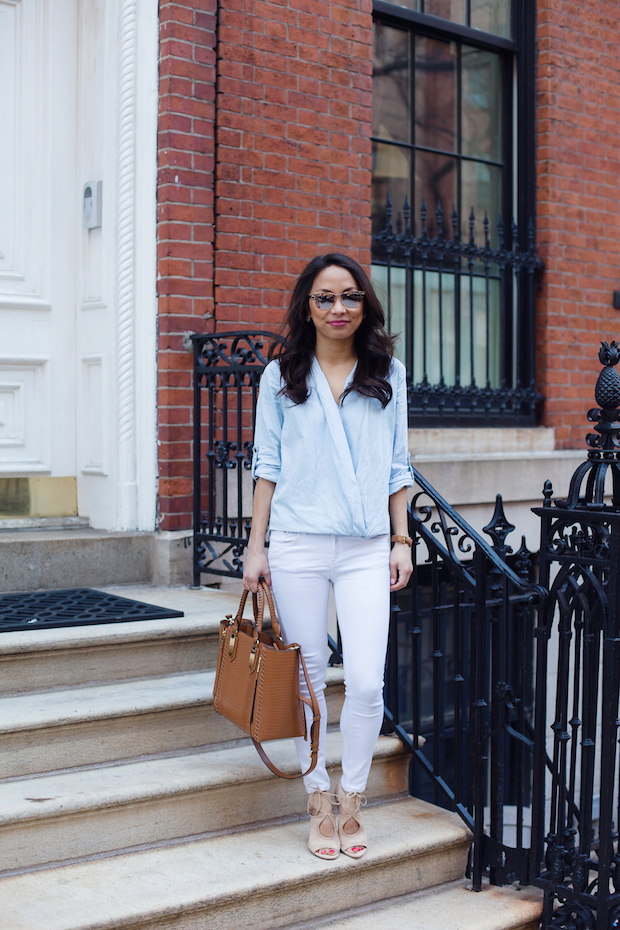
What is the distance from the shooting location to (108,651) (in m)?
3.85

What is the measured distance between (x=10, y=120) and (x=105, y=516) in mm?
2004

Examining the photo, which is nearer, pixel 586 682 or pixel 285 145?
pixel 586 682

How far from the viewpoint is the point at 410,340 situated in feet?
20.1

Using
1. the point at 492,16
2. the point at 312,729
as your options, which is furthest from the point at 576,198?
the point at 312,729

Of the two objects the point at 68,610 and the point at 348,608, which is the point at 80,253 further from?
the point at 348,608

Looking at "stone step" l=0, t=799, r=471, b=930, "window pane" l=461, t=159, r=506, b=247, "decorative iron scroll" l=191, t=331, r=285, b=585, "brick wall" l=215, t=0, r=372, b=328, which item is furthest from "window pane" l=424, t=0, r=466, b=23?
"stone step" l=0, t=799, r=471, b=930

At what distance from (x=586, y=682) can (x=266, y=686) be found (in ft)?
3.67

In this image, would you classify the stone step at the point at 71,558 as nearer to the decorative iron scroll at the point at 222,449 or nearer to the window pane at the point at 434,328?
the decorative iron scroll at the point at 222,449

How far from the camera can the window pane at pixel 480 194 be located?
21.6ft

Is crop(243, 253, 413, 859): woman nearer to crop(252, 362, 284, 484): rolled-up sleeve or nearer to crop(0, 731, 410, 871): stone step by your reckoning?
crop(252, 362, 284, 484): rolled-up sleeve

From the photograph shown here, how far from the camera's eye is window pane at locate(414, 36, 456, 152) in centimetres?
634

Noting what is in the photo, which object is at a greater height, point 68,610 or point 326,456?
point 326,456

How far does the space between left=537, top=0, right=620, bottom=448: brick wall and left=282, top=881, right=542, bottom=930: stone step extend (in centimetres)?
370

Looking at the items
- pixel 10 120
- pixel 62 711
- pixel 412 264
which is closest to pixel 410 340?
pixel 412 264
